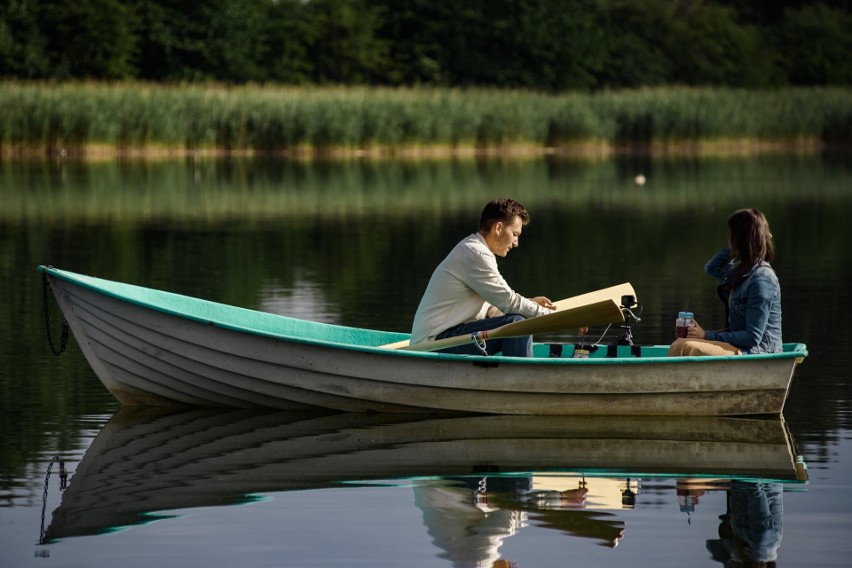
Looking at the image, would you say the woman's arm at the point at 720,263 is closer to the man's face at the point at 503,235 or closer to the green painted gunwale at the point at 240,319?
the green painted gunwale at the point at 240,319

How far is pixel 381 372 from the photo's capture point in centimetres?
917

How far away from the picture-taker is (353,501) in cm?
737

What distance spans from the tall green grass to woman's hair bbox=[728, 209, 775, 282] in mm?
28999

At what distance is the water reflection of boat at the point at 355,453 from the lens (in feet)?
24.7

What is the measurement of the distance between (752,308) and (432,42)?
164 feet

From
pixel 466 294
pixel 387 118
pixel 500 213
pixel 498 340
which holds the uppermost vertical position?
pixel 387 118

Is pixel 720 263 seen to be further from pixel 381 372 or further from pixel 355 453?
pixel 355 453

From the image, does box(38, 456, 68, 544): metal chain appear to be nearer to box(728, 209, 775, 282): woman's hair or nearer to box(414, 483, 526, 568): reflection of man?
box(414, 483, 526, 568): reflection of man

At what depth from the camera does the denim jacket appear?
9039 millimetres

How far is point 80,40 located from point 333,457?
4383cm

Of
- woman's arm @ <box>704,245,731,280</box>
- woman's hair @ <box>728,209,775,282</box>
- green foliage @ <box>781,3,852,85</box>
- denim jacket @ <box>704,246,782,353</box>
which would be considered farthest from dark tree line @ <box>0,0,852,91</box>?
woman's hair @ <box>728,209,775,282</box>

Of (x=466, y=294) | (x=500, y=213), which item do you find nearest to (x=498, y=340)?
(x=466, y=294)

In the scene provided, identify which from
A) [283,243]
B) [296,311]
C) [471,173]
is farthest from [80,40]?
[296,311]

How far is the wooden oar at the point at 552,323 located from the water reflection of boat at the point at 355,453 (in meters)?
0.44
